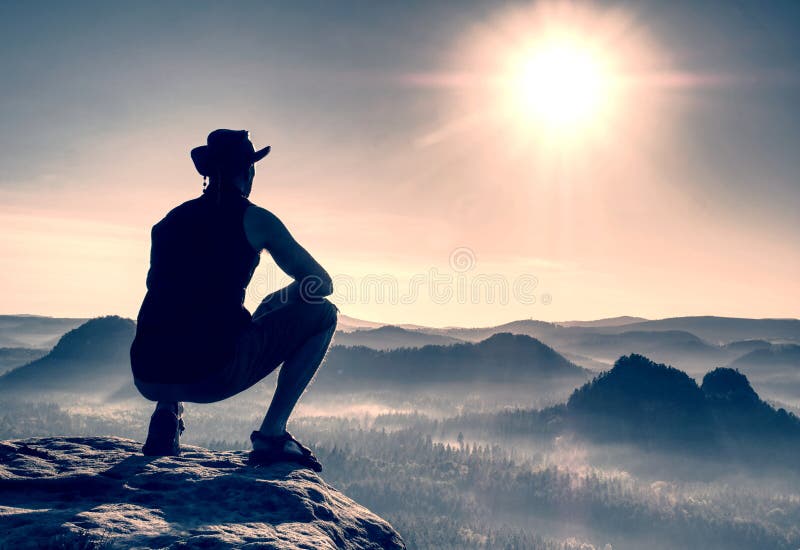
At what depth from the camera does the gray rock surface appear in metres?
6.36

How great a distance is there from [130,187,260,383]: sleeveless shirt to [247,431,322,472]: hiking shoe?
1.80 metres

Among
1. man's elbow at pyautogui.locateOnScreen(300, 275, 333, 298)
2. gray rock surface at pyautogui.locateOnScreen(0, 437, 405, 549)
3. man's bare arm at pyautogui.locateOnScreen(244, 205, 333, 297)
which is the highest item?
man's bare arm at pyautogui.locateOnScreen(244, 205, 333, 297)

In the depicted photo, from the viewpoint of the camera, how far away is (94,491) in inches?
315

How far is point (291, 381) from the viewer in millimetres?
10195

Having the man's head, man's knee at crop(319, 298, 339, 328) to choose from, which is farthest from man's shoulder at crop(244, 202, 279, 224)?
man's knee at crop(319, 298, 339, 328)

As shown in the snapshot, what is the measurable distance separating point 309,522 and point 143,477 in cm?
264

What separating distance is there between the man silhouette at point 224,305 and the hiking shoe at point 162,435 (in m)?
0.05

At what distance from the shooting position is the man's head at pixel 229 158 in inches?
390

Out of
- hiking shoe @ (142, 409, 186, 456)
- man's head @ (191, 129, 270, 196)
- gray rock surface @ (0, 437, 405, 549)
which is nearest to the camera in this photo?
gray rock surface @ (0, 437, 405, 549)

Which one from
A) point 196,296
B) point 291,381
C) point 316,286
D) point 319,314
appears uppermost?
point 316,286

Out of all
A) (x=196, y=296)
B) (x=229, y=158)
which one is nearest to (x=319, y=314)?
(x=196, y=296)

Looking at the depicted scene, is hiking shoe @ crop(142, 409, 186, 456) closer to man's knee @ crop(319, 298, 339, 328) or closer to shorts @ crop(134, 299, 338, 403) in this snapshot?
shorts @ crop(134, 299, 338, 403)

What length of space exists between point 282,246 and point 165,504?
392 centimetres

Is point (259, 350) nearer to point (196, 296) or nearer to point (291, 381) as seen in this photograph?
point (291, 381)
